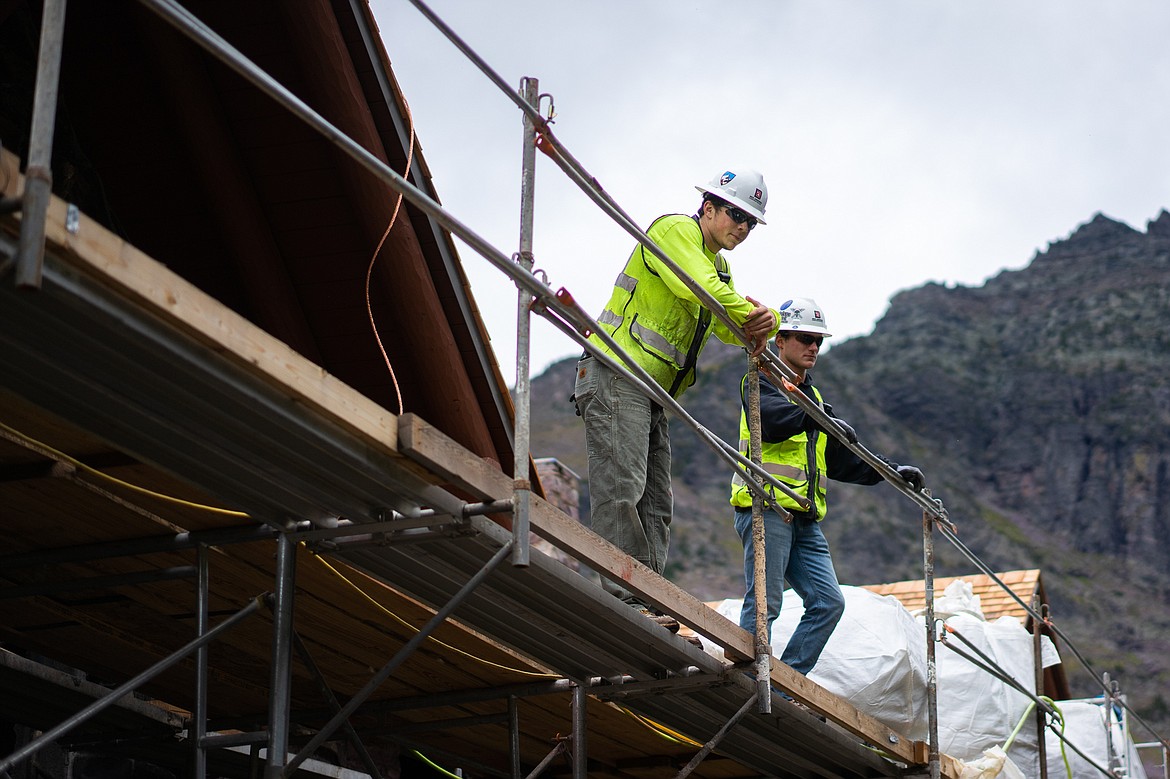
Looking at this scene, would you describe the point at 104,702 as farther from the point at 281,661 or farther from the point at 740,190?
the point at 740,190

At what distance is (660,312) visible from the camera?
692cm

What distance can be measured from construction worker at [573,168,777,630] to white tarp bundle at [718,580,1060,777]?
223 centimetres

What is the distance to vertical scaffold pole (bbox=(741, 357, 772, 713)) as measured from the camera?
631 cm

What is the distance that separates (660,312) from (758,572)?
1.25 meters

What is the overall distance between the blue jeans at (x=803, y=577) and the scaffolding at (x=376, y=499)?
19.4 inches

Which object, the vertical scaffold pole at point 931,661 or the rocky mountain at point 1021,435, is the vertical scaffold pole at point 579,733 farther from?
the rocky mountain at point 1021,435

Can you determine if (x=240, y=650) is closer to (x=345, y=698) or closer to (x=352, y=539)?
(x=345, y=698)

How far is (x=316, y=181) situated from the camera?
725 cm

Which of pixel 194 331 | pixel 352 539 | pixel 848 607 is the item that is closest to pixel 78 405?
pixel 194 331

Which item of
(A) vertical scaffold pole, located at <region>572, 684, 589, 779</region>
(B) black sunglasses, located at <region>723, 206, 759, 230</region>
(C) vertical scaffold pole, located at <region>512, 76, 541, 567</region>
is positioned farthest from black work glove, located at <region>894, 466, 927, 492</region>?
(C) vertical scaffold pole, located at <region>512, 76, 541, 567</region>

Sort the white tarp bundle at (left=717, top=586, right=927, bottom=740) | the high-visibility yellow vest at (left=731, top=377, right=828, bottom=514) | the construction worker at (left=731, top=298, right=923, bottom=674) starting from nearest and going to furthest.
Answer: the construction worker at (left=731, top=298, right=923, bottom=674), the high-visibility yellow vest at (left=731, top=377, right=828, bottom=514), the white tarp bundle at (left=717, top=586, right=927, bottom=740)

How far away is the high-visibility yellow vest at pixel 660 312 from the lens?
682 cm

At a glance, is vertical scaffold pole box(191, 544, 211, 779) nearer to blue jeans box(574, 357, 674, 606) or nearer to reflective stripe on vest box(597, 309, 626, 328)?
blue jeans box(574, 357, 674, 606)

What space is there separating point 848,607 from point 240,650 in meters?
4.70
